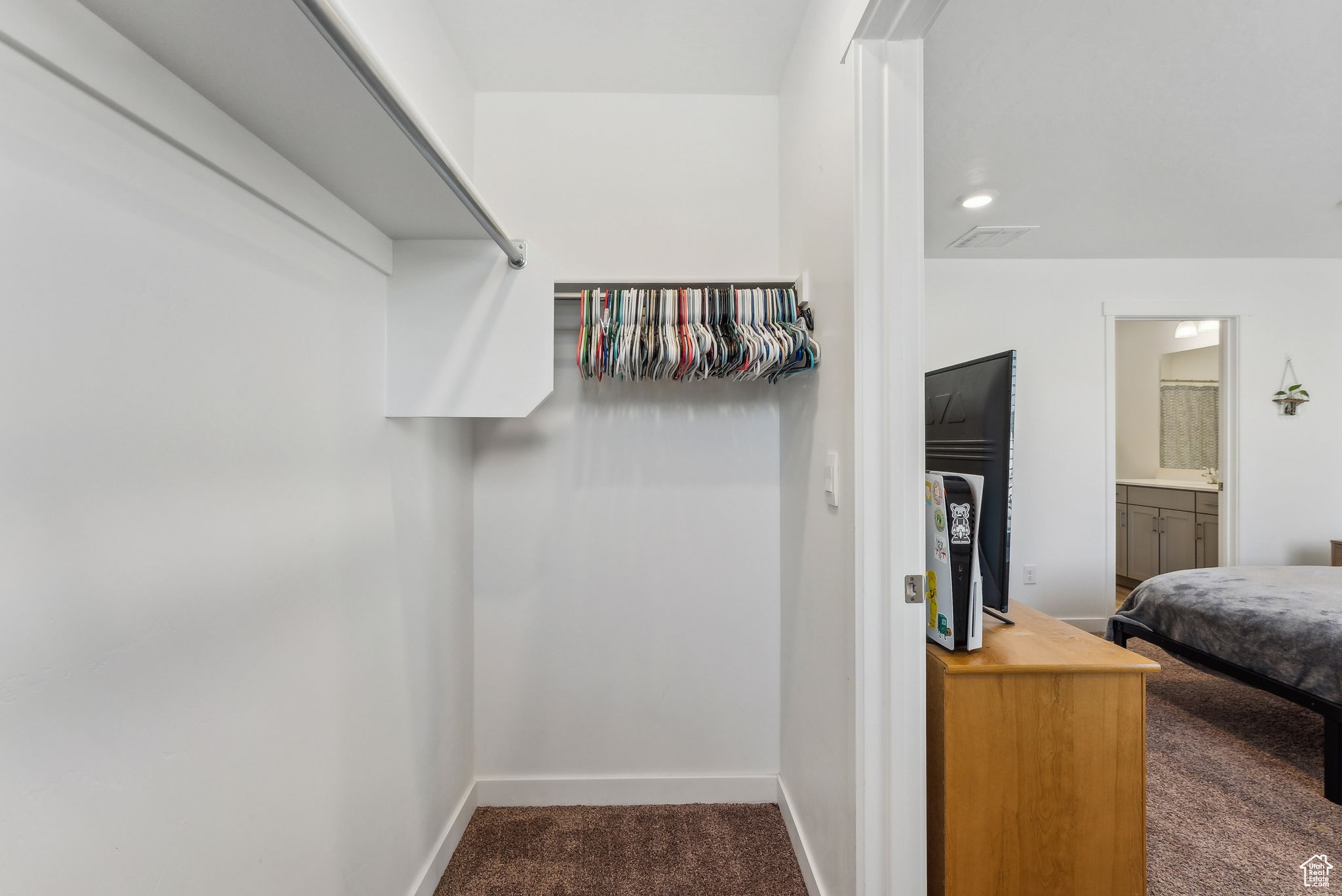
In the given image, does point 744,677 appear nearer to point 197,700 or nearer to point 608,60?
point 197,700

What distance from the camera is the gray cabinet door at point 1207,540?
4094mm

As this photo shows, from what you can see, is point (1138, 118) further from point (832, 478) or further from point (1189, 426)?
point (1189, 426)

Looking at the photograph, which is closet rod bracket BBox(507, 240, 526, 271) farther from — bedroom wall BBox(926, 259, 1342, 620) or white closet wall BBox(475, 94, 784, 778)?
bedroom wall BBox(926, 259, 1342, 620)

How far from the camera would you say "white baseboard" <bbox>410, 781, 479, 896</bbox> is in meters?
1.50

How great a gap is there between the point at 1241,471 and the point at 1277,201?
173 centimetres

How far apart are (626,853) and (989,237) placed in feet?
11.5

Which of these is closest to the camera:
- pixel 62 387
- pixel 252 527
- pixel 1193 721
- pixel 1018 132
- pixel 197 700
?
pixel 62 387

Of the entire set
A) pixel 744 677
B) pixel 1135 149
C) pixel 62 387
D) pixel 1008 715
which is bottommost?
pixel 744 677

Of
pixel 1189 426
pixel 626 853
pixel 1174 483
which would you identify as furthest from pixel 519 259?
pixel 1189 426

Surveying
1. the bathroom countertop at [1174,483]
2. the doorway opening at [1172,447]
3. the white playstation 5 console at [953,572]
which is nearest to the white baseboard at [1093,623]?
the doorway opening at [1172,447]

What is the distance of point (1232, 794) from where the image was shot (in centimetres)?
200

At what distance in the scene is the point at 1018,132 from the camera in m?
2.22

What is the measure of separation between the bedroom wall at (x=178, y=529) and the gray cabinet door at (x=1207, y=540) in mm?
5321

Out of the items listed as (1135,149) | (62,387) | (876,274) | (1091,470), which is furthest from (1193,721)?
(62,387)
